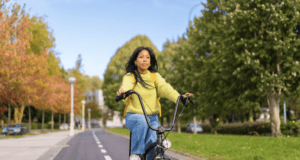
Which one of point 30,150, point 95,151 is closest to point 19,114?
point 30,150

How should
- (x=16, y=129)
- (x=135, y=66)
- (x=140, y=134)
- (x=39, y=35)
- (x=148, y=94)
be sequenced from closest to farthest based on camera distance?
1. (x=140, y=134)
2. (x=148, y=94)
3. (x=135, y=66)
4. (x=16, y=129)
5. (x=39, y=35)

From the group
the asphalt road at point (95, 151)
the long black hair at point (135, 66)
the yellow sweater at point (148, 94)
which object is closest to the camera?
the yellow sweater at point (148, 94)

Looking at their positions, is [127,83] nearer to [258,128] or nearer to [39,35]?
[258,128]

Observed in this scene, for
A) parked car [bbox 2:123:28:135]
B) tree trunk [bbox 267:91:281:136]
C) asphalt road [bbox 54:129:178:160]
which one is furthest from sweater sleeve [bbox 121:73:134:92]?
parked car [bbox 2:123:28:135]

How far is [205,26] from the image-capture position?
22.2 metres

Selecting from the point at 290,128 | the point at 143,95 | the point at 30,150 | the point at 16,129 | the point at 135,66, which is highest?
the point at 135,66

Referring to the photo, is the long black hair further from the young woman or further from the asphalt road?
the asphalt road

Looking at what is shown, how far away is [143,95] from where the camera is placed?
3.46m

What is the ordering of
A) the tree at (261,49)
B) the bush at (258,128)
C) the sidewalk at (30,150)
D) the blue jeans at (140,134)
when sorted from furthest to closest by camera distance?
the bush at (258,128), the tree at (261,49), the sidewalk at (30,150), the blue jeans at (140,134)

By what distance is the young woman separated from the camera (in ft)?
10.6

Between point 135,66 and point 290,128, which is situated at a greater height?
point 135,66

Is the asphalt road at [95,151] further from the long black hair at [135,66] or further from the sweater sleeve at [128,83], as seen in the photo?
the sweater sleeve at [128,83]

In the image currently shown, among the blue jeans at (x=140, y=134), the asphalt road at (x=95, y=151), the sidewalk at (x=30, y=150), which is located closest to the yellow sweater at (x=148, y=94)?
the blue jeans at (x=140, y=134)

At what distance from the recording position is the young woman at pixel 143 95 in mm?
3243
